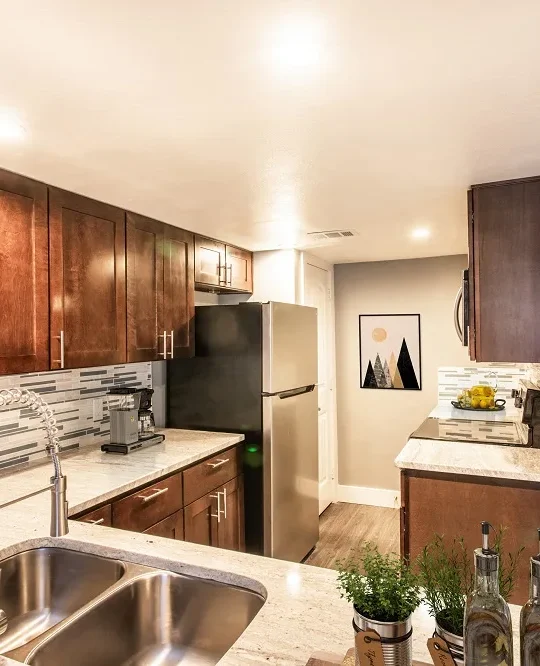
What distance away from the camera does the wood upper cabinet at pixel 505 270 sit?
2156 millimetres

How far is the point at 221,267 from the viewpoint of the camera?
3.49m

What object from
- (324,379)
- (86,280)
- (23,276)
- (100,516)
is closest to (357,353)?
(324,379)

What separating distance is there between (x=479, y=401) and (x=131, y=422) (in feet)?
7.98

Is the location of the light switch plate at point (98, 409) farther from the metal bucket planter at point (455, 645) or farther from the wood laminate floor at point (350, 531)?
the metal bucket planter at point (455, 645)

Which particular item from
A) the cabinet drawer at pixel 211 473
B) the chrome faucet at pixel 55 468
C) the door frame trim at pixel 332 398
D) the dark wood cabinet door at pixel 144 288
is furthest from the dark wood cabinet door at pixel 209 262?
the chrome faucet at pixel 55 468

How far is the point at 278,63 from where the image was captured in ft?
3.96

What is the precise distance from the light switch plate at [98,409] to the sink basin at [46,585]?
4.65 ft

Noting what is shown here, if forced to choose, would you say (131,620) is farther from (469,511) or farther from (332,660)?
(469,511)

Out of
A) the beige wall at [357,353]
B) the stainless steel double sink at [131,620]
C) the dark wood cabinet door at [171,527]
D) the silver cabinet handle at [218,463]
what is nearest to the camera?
the stainless steel double sink at [131,620]

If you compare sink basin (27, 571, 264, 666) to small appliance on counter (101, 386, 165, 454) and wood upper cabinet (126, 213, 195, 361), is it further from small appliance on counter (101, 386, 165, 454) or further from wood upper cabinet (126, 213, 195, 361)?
wood upper cabinet (126, 213, 195, 361)

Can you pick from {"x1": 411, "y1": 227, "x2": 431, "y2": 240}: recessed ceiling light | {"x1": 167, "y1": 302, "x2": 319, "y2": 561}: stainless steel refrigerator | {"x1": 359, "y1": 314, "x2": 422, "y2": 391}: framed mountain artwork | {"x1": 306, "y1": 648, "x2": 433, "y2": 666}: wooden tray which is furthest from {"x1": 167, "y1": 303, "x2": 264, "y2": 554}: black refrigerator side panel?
{"x1": 306, "y1": 648, "x2": 433, "y2": 666}: wooden tray

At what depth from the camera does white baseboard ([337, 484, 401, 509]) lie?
4.51m

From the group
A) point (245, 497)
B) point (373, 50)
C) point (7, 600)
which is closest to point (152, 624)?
point (7, 600)

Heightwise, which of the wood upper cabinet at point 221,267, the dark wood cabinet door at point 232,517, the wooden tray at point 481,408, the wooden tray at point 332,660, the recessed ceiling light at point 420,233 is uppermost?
the recessed ceiling light at point 420,233
